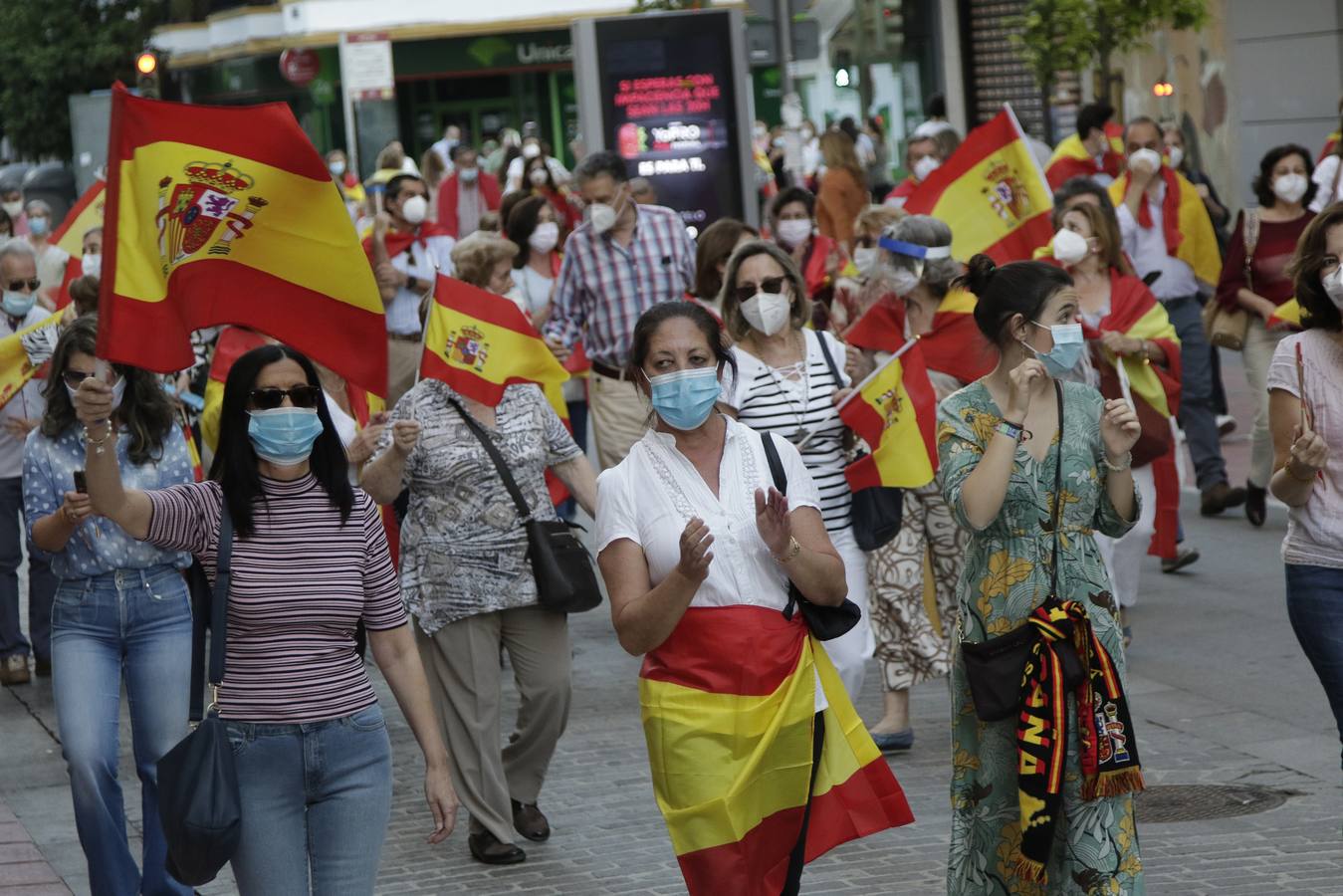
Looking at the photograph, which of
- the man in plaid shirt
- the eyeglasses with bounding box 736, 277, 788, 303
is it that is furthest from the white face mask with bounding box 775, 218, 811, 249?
the eyeglasses with bounding box 736, 277, 788, 303

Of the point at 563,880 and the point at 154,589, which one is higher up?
→ the point at 154,589

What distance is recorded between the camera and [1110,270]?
972cm

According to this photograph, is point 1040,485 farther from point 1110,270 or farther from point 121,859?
point 1110,270

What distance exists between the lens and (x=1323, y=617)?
5852 millimetres

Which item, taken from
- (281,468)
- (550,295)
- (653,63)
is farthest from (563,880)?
(653,63)

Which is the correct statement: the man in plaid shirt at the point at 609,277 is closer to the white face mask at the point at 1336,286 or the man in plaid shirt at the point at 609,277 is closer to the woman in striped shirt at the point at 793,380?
the woman in striped shirt at the point at 793,380

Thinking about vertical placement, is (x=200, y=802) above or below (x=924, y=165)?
below

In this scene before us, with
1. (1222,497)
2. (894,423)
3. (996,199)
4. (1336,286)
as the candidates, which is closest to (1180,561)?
(1222,497)

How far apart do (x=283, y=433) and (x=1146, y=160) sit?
29.2 feet

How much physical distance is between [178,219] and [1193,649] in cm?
599

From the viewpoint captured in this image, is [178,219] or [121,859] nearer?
[178,219]

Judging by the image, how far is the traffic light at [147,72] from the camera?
23.0 m

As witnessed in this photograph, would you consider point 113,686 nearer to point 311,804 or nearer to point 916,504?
point 311,804

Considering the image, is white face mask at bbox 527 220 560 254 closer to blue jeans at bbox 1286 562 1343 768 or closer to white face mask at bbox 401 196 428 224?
white face mask at bbox 401 196 428 224
